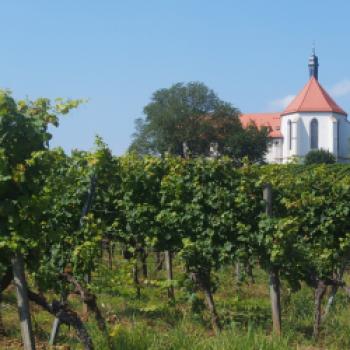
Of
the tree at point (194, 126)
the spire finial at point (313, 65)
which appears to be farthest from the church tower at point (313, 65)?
the tree at point (194, 126)

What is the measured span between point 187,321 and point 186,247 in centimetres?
81

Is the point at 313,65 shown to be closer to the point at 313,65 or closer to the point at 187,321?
the point at 313,65

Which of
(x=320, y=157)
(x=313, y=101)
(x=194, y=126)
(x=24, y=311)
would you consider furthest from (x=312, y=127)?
(x=24, y=311)

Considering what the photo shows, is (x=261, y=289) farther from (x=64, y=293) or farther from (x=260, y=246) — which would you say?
(x=64, y=293)

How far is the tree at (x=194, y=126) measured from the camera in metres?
64.4

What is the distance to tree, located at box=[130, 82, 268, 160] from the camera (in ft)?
211

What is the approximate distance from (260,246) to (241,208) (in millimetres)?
500

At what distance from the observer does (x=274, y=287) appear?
735cm

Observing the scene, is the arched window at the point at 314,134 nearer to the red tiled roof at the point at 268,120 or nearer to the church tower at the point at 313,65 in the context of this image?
the red tiled roof at the point at 268,120

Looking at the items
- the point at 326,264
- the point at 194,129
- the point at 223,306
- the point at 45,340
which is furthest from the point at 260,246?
the point at 194,129

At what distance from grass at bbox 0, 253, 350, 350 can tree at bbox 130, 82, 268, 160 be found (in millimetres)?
53338

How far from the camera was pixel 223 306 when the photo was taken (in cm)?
895

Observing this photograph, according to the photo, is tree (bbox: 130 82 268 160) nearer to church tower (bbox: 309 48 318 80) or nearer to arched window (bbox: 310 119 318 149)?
arched window (bbox: 310 119 318 149)

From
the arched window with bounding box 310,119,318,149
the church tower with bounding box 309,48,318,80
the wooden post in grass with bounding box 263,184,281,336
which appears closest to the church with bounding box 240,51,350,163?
the arched window with bounding box 310,119,318,149
